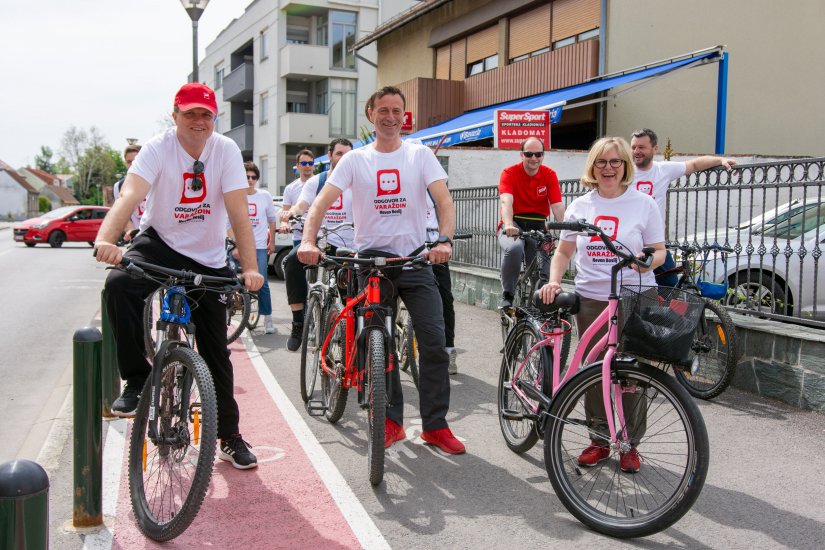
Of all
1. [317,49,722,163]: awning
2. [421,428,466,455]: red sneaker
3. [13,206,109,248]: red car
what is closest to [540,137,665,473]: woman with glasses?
[421,428,466,455]: red sneaker

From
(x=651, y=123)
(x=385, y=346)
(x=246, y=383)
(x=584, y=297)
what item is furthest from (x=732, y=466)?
(x=651, y=123)

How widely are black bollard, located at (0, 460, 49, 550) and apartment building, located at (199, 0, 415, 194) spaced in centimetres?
3597

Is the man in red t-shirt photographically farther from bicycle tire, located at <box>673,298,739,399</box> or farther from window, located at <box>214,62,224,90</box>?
window, located at <box>214,62,224,90</box>

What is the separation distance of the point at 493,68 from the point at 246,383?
17.4 meters

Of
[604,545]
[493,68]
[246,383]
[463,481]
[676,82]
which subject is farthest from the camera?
[493,68]

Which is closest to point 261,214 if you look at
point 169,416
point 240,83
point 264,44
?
point 169,416

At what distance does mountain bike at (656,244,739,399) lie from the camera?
20.2 feet

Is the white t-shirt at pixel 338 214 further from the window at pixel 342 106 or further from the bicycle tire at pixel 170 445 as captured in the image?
the window at pixel 342 106

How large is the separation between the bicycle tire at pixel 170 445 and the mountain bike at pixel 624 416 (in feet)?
5.47

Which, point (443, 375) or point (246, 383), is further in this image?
point (246, 383)

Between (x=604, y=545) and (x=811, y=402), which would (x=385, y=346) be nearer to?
(x=604, y=545)

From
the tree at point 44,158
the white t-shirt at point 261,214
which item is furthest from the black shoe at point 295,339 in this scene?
the tree at point 44,158

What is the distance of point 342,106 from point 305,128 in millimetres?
2150

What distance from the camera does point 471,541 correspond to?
12.0ft
